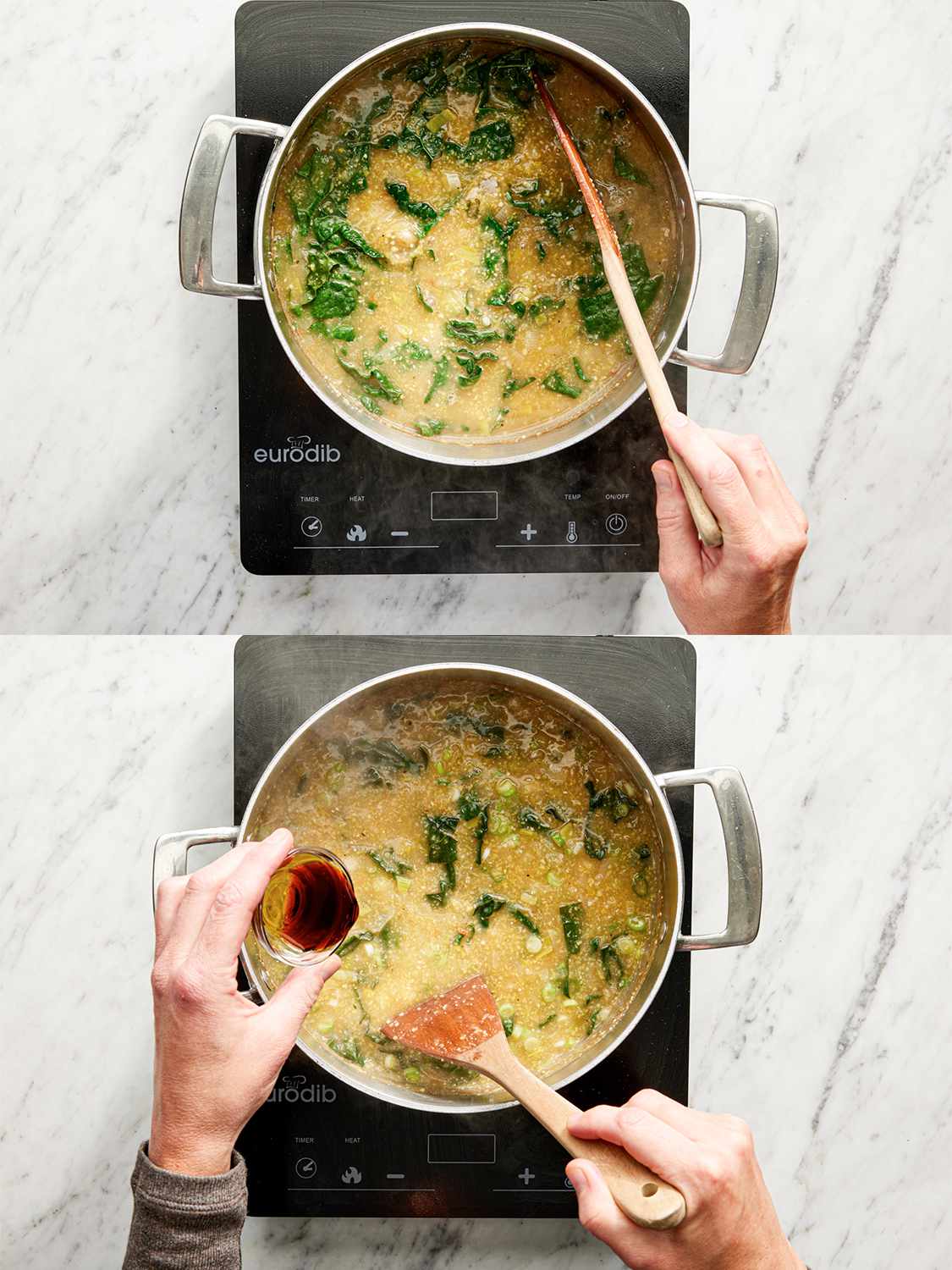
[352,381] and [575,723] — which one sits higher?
[352,381]

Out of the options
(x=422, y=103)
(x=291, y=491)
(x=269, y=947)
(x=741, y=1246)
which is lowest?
(x=741, y=1246)

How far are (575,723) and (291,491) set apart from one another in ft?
1.05

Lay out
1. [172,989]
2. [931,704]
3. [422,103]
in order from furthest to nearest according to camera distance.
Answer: [931,704], [422,103], [172,989]

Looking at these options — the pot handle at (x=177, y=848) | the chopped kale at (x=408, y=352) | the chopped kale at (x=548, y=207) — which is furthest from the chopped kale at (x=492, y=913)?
the chopped kale at (x=548, y=207)

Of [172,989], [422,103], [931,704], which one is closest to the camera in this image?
[172,989]

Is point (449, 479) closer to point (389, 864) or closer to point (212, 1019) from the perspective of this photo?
point (389, 864)

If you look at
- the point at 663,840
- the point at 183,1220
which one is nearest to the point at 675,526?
the point at 663,840

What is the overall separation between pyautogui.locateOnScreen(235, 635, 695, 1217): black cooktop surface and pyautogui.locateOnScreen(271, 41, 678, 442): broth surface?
21 cm

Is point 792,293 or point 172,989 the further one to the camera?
point 792,293

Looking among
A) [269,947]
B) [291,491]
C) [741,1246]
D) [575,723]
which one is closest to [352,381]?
[291,491]

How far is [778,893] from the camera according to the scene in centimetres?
99

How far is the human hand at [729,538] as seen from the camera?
0.88 metres

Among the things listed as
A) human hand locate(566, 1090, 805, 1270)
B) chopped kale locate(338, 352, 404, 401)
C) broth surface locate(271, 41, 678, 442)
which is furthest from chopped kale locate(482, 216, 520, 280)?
human hand locate(566, 1090, 805, 1270)

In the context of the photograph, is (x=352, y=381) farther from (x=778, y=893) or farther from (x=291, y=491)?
(x=778, y=893)
